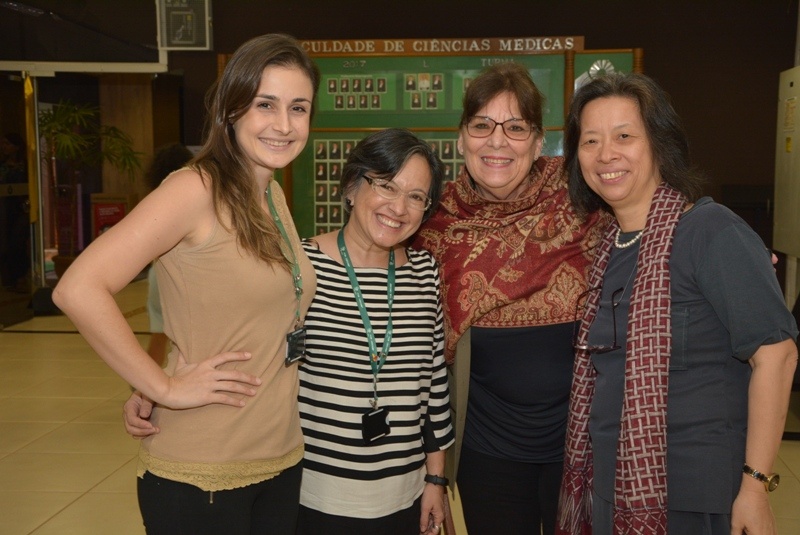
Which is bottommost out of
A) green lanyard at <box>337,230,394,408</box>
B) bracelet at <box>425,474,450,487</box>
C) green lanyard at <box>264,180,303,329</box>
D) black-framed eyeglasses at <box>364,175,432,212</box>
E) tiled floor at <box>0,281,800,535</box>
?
tiled floor at <box>0,281,800,535</box>

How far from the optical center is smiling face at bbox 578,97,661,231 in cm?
218

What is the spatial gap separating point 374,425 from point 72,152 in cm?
876

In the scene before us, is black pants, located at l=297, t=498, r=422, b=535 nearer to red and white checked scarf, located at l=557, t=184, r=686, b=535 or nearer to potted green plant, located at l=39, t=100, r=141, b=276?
red and white checked scarf, located at l=557, t=184, r=686, b=535

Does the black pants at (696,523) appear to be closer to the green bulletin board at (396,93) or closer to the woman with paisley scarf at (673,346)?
the woman with paisley scarf at (673,346)

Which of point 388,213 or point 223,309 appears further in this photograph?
point 388,213

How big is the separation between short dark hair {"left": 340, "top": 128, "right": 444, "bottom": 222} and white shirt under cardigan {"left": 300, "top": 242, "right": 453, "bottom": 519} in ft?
Result: 0.86

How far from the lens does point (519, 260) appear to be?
8.38 feet

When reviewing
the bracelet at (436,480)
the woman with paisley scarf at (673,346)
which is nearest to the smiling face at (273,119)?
Result: the woman with paisley scarf at (673,346)

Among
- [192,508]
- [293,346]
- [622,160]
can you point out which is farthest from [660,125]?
[192,508]

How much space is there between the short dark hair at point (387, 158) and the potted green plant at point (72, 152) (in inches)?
328

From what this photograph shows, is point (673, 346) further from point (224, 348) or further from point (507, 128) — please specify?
point (224, 348)

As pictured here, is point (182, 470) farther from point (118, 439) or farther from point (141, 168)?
point (141, 168)

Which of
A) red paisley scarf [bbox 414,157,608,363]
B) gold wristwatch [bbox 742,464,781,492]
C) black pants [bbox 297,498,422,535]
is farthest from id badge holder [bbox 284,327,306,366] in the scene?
gold wristwatch [bbox 742,464,781,492]

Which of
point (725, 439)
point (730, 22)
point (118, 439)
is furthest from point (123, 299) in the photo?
point (725, 439)
